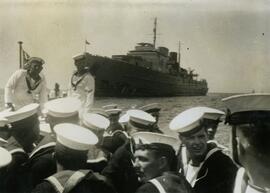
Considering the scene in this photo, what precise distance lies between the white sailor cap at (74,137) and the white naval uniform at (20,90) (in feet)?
5.69

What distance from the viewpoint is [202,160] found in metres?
1.62

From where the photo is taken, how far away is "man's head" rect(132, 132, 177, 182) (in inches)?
57.2

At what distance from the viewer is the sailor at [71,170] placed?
45.3 inches

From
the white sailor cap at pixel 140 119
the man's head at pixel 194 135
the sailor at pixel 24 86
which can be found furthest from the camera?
the sailor at pixel 24 86

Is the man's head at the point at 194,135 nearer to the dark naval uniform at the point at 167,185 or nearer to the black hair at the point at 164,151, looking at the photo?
the black hair at the point at 164,151

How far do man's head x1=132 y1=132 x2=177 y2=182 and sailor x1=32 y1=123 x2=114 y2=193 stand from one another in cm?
21

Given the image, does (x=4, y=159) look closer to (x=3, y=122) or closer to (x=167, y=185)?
(x=167, y=185)

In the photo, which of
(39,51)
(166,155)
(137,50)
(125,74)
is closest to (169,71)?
(137,50)

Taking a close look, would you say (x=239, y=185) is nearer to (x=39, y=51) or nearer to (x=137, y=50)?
(x=39, y=51)

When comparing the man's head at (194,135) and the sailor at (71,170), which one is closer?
the sailor at (71,170)

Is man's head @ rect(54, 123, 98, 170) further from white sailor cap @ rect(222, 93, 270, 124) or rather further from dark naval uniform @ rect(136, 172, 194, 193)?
white sailor cap @ rect(222, 93, 270, 124)

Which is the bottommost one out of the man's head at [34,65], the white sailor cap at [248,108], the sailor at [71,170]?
the sailor at [71,170]

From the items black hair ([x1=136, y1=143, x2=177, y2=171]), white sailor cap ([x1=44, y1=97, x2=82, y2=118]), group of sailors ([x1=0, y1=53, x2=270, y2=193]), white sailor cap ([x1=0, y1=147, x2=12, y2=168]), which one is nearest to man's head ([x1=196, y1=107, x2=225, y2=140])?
group of sailors ([x1=0, y1=53, x2=270, y2=193])

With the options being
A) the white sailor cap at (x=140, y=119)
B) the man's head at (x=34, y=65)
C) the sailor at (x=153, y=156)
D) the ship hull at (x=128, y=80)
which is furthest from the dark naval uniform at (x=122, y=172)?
the ship hull at (x=128, y=80)
